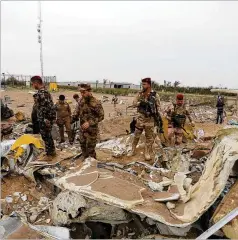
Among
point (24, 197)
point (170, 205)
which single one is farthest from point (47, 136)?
point (170, 205)

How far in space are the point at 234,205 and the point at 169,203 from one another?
1.98 ft

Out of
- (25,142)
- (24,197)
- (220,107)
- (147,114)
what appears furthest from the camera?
(220,107)

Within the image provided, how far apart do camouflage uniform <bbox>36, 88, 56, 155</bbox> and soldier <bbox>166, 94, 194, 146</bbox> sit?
221 centimetres

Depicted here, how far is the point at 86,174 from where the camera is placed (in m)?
3.91

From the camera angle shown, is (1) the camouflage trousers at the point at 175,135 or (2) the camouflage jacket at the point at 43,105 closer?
(2) the camouflage jacket at the point at 43,105

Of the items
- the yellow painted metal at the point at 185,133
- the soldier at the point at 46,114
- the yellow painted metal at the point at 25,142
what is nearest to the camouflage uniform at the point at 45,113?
the soldier at the point at 46,114

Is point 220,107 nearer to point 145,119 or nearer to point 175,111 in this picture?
point 175,111

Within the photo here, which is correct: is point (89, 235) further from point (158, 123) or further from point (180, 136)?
point (180, 136)

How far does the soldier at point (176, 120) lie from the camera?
6371 millimetres

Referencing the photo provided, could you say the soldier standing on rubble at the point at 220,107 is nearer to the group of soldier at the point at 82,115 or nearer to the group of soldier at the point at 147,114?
the group of soldier at the point at 147,114

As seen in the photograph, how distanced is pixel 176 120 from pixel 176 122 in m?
0.04

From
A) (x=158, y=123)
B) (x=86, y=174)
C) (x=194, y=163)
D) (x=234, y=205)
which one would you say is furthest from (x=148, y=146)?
(x=234, y=205)

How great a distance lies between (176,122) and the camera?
637 centimetres

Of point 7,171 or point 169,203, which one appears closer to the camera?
point 169,203
